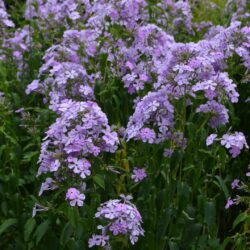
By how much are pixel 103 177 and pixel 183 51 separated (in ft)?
Answer: 2.39

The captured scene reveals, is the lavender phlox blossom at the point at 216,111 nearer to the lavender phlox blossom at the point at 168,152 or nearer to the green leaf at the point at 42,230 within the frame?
the lavender phlox blossom at the point at 168,152

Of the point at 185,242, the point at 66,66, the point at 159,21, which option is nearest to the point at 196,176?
the point at 185,242

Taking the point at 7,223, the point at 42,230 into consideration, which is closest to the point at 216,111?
the point at 42,230

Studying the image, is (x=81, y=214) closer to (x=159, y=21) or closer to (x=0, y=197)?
(x=0, y=197)

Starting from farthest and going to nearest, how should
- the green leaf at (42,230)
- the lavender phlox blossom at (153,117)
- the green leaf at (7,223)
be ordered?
the green leaf at (7,223)
the green leaf at (42,230)
the lavender phlox blossom at (153,117)

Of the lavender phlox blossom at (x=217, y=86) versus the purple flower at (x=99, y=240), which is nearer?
the purple flower at (x=99, y=240)

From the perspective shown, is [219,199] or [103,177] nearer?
[103,177]

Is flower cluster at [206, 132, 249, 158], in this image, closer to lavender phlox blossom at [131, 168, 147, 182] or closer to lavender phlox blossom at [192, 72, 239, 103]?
lavender phlox blossom at [192, 72, 239, 103]

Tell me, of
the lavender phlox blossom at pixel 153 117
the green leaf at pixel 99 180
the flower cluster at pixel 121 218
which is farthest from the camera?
the lavender phlox blossom at pixel 153 117

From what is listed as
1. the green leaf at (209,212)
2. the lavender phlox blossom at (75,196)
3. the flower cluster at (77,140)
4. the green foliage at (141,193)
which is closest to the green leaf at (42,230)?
the green foliage at (141,193)

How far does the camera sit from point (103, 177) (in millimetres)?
2691

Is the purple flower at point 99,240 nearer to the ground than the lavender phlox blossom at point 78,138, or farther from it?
nearer to the ground

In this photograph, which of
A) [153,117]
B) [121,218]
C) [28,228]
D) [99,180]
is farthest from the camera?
[28,228]

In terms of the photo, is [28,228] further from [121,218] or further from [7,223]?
[121,218]
